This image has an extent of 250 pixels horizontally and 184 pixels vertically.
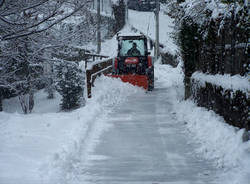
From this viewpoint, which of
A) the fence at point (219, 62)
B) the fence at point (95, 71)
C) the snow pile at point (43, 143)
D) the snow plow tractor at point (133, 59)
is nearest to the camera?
the snow pile at point (43, 143)

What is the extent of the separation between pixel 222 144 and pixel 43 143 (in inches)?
128

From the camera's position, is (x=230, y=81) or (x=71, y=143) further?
(x=230, y=81)

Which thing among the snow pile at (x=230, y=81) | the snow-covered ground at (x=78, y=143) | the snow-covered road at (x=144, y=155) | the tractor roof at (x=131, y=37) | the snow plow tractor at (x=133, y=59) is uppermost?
the tractor roof at (x=131, y=37)

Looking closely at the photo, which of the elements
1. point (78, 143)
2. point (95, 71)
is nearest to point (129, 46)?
point (95, 71)

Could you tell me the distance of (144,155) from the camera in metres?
6.74

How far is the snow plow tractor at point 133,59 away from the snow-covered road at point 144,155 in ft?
22.3

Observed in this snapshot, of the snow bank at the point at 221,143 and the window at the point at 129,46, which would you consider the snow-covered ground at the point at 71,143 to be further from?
the window at the point at 129,46

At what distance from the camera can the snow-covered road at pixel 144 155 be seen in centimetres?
559

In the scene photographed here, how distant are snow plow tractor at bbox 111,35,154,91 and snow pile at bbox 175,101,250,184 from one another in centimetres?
755

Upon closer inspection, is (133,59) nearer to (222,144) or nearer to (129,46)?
(129,46)

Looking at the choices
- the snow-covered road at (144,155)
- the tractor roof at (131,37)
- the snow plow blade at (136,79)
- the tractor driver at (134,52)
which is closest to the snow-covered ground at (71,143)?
the snow-covered road at (144,155)

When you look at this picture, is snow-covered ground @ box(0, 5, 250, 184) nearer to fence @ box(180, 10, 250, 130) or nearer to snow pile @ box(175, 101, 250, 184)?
snow pile @ box(175, 101, 250, 184)

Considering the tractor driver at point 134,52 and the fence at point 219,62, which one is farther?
the tractor driver at point 134,52

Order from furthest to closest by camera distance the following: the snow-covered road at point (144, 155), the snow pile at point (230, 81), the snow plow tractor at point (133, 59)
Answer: the snow plow tractor at point (133, 59) < the snow pile at point (230, 81) < the snow-covered road at point (144, 155)
